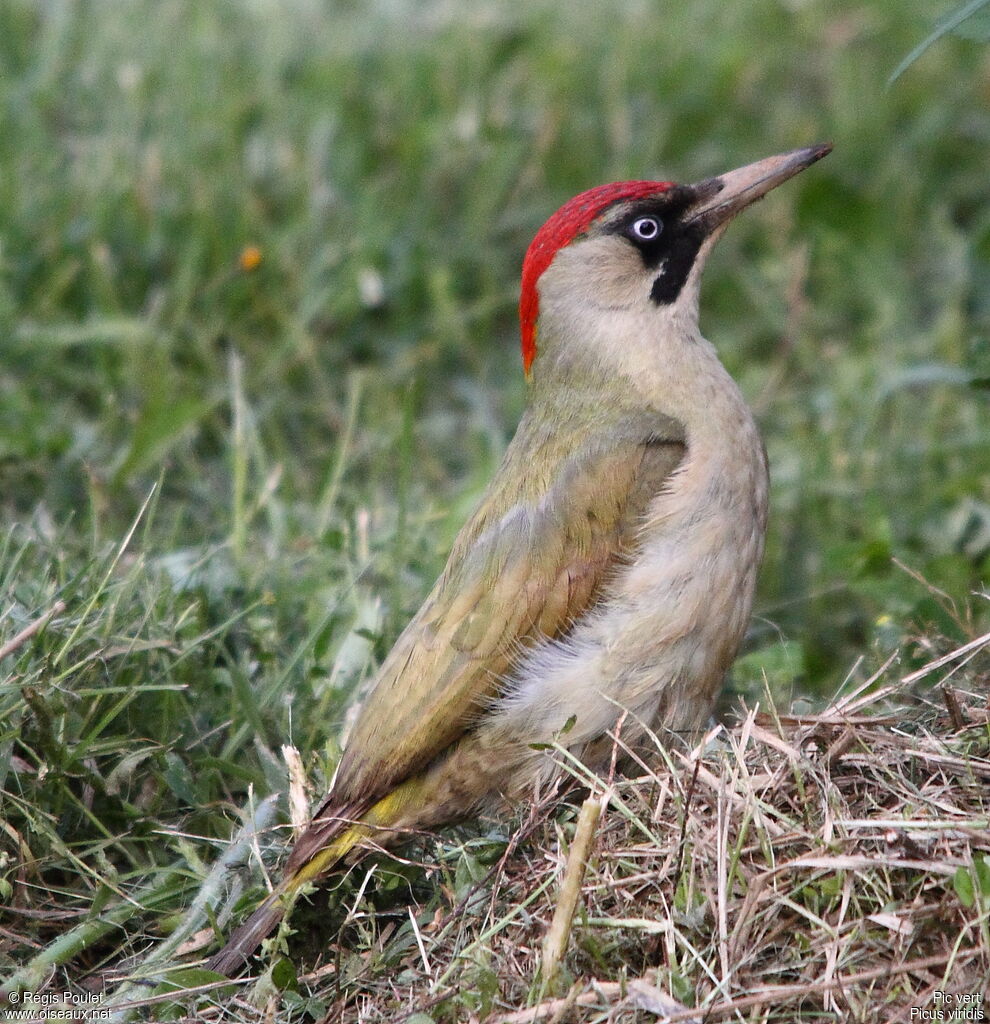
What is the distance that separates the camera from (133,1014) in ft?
9.63

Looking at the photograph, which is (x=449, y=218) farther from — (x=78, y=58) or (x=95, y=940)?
(x=95, y=940)

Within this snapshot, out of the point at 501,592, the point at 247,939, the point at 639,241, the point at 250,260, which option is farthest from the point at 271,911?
the point at 250,260

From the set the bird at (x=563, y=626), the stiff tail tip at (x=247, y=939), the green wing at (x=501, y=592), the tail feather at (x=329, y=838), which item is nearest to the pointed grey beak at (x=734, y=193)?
the bird at (x=563, y=626)

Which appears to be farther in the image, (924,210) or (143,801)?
(924,210)

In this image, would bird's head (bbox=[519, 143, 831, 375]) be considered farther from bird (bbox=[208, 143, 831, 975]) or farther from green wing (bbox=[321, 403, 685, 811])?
green wing (bbox=[321, 403, 685, 811])

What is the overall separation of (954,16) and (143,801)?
2.40 meters

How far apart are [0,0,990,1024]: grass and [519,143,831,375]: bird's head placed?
573 mm

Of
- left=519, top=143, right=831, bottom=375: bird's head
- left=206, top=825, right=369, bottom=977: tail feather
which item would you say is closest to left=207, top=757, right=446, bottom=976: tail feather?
left=206, top=825, right=369, bottom=977: tail feather

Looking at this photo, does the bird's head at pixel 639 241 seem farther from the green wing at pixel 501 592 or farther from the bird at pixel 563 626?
the green wing at pixel 501 592

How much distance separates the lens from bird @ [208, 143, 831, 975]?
10.7 feet

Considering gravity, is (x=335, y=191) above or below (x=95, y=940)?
above

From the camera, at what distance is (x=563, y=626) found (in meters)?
3.34

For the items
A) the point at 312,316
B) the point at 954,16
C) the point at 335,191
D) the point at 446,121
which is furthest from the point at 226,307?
the point at 954,16

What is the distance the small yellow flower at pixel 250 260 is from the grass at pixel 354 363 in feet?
0.07
